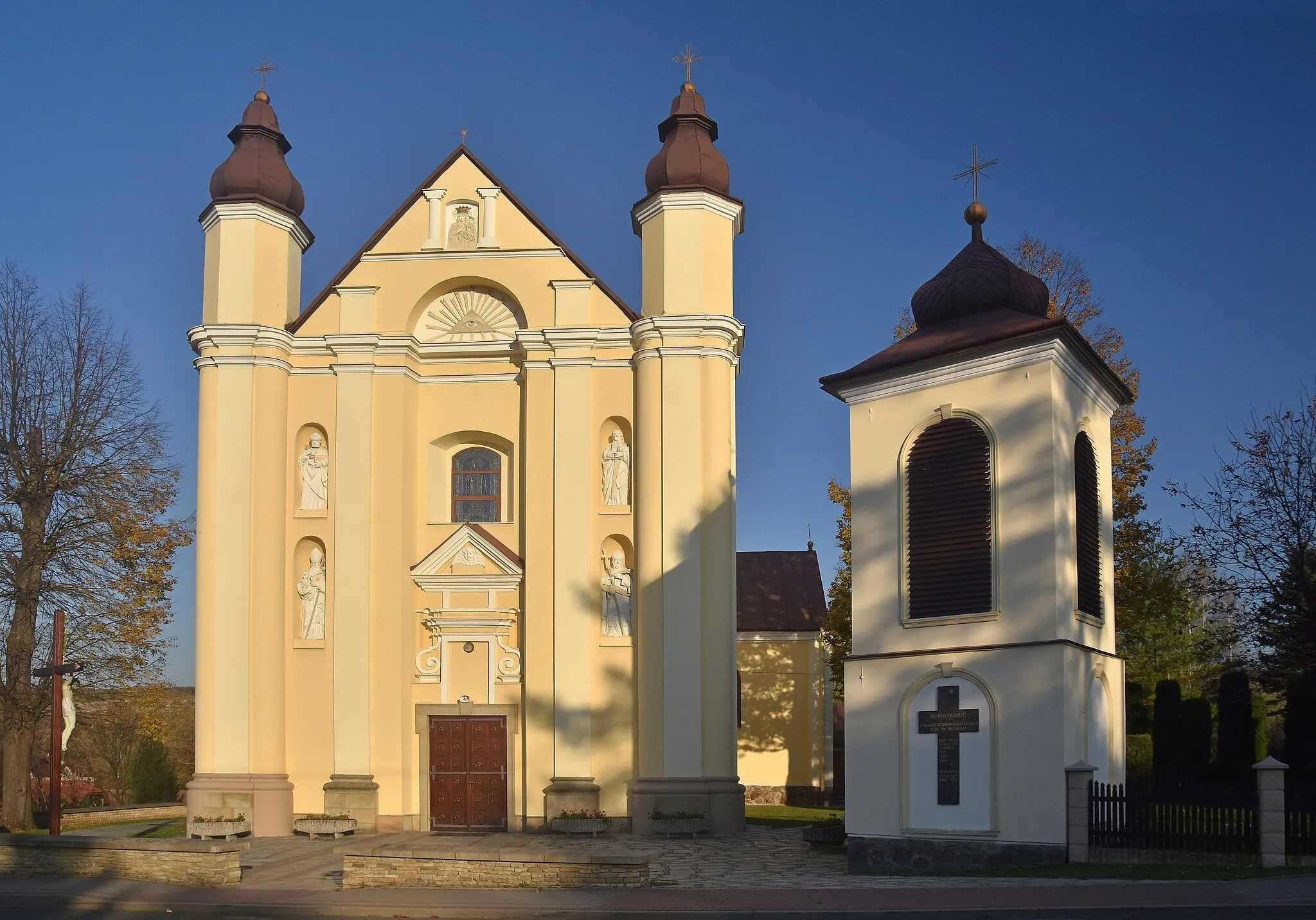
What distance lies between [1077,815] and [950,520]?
13.2 feet

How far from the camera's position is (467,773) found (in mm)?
25781

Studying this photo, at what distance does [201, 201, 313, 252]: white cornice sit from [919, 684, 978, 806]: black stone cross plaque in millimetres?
15532

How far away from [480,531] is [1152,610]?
13927mm

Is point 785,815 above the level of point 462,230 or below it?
below

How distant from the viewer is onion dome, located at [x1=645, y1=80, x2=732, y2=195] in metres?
26.0

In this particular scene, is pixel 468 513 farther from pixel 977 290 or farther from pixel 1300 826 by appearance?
pixel 1300 826

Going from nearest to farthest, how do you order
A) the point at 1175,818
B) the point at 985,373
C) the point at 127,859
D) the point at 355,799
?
the point at 1175,818 < the point at 127,859 < the point at 985,373 < the point at 355,799

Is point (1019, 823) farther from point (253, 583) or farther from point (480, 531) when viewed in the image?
point (253, 583)

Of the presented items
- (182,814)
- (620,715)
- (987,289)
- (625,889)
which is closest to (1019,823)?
(625,889)

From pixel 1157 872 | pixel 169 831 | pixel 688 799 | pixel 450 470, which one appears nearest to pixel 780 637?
pixel 450 470

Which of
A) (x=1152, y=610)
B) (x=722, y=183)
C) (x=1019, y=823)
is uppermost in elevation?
(x=722, y=183)

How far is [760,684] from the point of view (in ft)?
127

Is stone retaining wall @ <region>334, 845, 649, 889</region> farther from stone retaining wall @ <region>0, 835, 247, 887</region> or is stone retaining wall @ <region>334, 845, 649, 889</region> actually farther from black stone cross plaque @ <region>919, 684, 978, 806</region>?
black stone cross plaque @ <region>919, 684, 978, 806</region>

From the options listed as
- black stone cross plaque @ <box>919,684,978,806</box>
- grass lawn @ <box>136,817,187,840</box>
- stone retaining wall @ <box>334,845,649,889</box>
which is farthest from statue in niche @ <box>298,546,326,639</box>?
black stone cross plaque @ <box>919,684,978,806</box>
